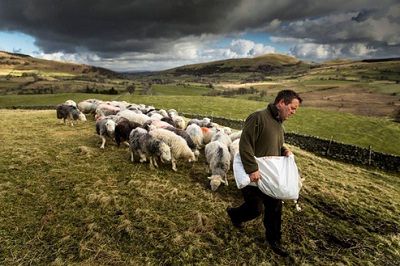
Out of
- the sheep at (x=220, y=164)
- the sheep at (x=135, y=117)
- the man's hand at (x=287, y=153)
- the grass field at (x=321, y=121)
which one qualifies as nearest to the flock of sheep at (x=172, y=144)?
the sheep at (x=220, y=164)

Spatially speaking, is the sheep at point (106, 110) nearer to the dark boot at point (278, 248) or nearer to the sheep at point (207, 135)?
the sheep at point (207, 135)

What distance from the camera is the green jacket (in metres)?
6.75

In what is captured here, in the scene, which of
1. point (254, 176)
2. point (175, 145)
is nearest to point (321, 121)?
point (175, 145)

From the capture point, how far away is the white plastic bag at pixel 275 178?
679cm

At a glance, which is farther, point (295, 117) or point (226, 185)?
point (295, 117)

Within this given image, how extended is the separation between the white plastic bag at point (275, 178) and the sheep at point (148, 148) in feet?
20.3

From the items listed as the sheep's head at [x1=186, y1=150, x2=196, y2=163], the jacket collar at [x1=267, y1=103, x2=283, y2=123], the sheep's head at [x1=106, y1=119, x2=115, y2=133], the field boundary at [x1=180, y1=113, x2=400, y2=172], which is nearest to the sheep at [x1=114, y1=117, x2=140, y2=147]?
the sheep's head at [x1=106, y1=119, x2=115, y2=133]

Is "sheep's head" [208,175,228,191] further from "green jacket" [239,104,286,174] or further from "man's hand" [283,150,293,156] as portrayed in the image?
"green jacket" [239,104,286,174]

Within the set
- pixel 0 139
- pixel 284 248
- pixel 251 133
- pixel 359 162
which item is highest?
pixel 251 133

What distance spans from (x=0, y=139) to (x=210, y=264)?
14.9m

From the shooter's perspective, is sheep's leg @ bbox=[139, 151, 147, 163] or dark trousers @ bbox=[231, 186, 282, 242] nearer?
dark trousers @ bbox=[231, 186, 282, 242]

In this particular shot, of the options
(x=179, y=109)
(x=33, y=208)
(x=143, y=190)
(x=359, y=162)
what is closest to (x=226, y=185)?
(x=143, y=190)

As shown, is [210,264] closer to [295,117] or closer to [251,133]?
[251,133]

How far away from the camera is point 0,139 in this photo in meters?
17.1
